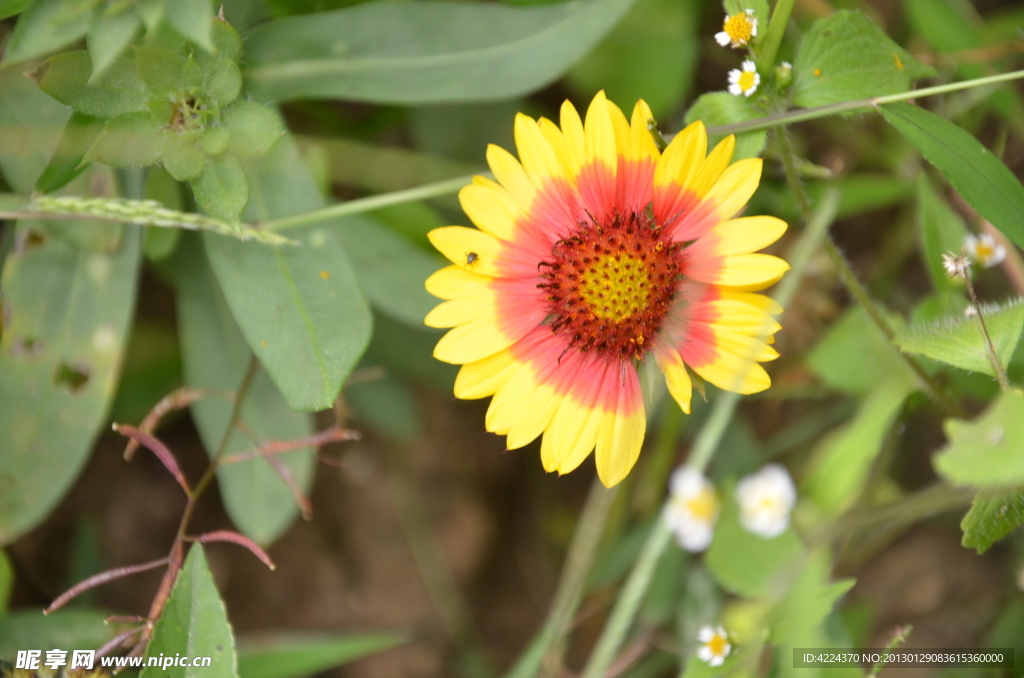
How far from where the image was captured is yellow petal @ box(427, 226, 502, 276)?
52.0 inches

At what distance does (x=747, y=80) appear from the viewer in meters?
1.26

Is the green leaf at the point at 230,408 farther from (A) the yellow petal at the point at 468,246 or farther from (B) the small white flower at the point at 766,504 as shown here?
(B) the small white flower at the point at 766,504

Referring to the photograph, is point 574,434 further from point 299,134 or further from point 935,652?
point 935,652

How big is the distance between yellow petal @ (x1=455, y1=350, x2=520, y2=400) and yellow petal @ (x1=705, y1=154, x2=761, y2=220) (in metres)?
0.46

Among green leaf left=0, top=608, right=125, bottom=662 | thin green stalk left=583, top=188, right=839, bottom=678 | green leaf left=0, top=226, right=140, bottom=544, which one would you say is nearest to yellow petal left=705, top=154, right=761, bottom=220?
thin green stalk left=583, top=188, right=839, bottom=678

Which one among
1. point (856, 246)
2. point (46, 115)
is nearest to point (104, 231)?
point (46, 115)

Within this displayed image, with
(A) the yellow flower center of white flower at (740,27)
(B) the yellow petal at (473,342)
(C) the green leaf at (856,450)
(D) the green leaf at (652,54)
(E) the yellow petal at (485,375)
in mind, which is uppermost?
(D) the green leaf at (652,54)

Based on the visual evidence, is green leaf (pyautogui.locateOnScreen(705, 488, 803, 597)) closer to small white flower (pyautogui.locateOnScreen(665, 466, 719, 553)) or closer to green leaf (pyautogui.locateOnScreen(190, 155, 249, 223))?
small white flower (pyautogui.locateOnScreen(665, 466, 719, 553))

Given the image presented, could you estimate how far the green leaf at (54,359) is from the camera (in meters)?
1.62

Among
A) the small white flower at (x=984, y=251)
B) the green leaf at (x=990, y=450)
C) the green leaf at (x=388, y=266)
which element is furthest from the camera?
the green leaf at (x=388, y=266)

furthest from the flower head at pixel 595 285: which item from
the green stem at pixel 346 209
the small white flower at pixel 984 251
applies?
the small white flower at pixel 984 251

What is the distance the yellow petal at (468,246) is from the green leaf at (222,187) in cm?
35

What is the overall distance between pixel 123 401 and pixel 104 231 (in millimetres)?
594

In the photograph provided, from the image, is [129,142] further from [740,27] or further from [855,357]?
[855,357]
